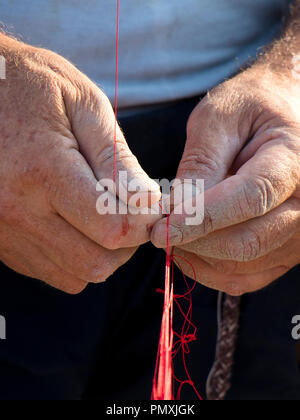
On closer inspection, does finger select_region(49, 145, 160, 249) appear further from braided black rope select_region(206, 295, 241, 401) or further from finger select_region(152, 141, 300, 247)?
braided black rope select_region(206, 295, 241, 401)

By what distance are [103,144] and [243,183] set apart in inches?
9.1

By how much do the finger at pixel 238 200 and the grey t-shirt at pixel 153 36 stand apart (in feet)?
1.28

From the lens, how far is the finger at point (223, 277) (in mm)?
991

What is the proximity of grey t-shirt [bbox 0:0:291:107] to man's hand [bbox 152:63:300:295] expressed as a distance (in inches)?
7.5

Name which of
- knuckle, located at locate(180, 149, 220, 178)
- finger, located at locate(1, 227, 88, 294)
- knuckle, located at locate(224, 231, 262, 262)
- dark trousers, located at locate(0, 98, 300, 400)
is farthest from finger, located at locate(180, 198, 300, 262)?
dark trousers, located at locate(0, 98, 300, 400)

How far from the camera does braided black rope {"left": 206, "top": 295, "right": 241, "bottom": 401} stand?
4.12ft

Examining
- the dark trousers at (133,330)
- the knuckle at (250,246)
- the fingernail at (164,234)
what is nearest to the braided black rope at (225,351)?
the dark trousers at (133,330)

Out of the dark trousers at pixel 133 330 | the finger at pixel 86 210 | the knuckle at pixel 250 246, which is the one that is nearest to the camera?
the finger at pixel 86 210

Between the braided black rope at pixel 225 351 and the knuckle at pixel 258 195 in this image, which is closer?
the knuckle at pixel 258 195

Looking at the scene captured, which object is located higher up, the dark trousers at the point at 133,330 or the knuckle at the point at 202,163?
the knuckle at the point at 202,163

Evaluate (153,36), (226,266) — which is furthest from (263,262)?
(153,36)

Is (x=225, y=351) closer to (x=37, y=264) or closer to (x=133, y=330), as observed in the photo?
(x=133, y=330)

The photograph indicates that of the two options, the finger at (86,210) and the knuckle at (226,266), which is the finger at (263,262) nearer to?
the knuckle at (226,266)

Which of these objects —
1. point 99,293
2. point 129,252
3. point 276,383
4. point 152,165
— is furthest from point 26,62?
point 276,383
